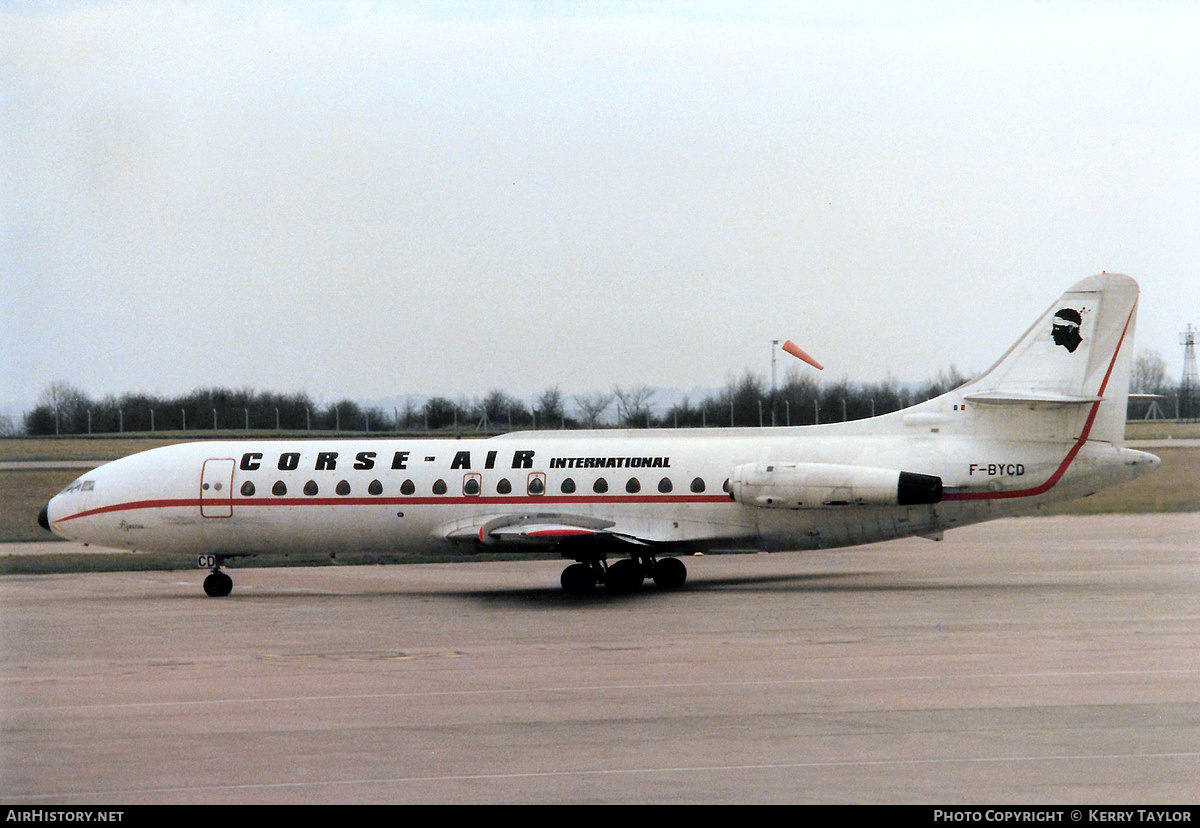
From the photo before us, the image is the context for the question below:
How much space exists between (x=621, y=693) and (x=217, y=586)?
15.6m

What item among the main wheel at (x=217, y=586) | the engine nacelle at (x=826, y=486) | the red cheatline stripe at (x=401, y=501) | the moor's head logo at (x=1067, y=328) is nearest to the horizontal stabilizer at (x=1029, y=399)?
the moor's head logo at (x=1067, y=328)

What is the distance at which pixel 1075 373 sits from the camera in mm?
26406

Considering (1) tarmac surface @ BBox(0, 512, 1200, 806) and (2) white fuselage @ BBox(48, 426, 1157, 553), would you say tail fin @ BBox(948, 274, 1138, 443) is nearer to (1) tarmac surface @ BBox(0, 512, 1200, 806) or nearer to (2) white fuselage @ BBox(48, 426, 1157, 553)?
(2) white fuselage @ BBox(48, 426, 1157, 553)

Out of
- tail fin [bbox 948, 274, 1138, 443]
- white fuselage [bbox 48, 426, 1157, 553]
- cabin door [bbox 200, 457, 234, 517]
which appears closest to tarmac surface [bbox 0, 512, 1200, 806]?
white fuselage [bbox 48, 426, 1157, 553]

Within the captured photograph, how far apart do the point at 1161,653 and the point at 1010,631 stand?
2.67m

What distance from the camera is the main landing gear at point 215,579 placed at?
29.0 meters

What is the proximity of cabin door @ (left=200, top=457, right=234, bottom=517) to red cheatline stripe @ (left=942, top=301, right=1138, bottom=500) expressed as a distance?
46.3 ft

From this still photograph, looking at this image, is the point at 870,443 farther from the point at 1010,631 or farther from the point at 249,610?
the point at 249,610

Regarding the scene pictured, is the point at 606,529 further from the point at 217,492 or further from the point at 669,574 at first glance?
the point at 217,492

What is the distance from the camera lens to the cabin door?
29281mm

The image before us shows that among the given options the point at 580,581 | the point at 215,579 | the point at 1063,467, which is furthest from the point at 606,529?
the point at 1063,467

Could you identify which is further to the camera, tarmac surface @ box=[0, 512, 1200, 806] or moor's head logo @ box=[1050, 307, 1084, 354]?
moor's head logo @ box=[1050, 307, 1084, 354]

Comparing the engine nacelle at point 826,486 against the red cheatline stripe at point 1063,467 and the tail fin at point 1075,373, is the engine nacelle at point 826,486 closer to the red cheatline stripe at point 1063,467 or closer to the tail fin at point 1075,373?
the red cheatline stripe at point 1063,467
